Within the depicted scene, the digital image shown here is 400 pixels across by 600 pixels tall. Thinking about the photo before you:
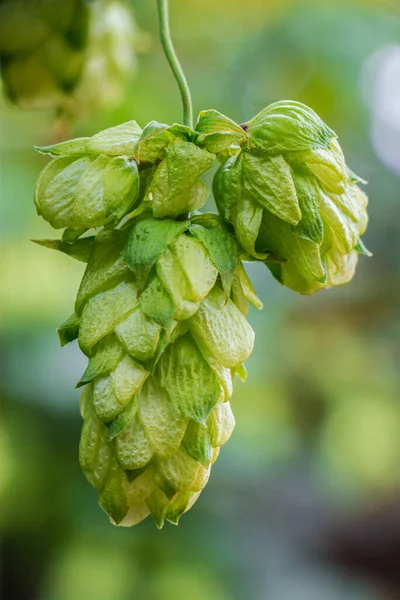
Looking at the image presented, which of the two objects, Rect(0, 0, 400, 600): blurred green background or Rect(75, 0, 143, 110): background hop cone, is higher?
Rect(75, 0, 143, 110): background hop cone

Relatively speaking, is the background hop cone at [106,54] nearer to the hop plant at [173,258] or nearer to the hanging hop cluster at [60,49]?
the hanging hop cluster at [60,49]

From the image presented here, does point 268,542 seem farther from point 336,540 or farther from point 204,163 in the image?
point 204,163

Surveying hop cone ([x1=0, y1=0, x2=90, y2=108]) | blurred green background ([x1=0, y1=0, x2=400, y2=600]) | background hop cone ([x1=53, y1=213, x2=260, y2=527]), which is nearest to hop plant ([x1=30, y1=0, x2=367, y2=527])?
background hop cone ([x1=53, y1=213, x2=260, y2=527])

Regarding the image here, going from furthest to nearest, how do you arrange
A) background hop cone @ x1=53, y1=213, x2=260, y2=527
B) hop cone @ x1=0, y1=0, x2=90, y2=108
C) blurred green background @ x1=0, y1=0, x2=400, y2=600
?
blurred green background @ x1=0, y1=0, x2=400, y2=600, hop cone @ x1=0, y1=0, x2=90, y2=108, background hop cone @ x1=53, y1=213, x2=260, y2=527

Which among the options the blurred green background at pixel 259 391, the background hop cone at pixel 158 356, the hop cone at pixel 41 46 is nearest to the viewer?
the background hop cone at pixel 158 356

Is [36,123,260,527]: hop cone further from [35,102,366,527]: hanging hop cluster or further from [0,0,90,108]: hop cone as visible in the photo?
[0,0,90,108]: hop cone

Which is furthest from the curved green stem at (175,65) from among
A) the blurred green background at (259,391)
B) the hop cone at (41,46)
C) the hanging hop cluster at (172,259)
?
the blurred green background at (259,391)

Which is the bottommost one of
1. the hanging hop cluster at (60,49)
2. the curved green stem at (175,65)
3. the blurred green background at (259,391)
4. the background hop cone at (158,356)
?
the blurred green background at (259,391)
